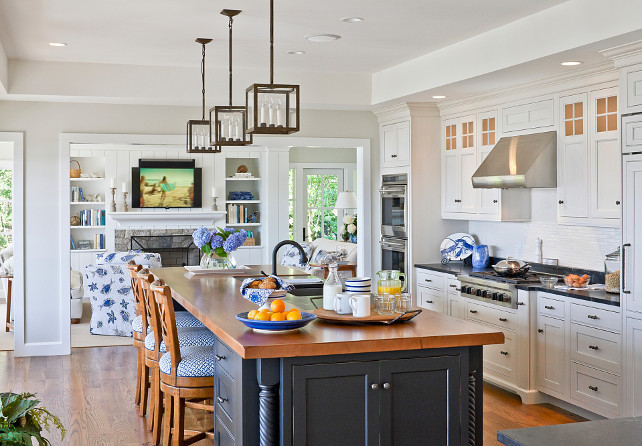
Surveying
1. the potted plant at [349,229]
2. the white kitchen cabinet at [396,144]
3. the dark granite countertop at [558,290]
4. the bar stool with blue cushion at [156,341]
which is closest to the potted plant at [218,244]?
the bar stool with blue cushion at [156,341]

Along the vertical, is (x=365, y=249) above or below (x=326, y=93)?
below

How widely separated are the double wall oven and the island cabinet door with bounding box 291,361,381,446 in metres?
4.31

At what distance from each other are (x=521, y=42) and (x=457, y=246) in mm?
2574

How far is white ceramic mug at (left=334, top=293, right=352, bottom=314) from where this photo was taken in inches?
139

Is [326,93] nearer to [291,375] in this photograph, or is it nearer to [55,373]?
[55,373]

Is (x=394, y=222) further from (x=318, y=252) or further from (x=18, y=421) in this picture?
(x=18, y=421)

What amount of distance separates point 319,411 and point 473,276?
3333mm

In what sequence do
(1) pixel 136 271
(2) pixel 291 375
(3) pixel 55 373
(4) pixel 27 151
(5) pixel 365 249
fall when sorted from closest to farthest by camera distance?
1. (2) pixel 291 375
2. (1) pixel 136 271
3. (3) pixel 55 373
4. (4) pixel 27 151
5. (5) pixel 365 249

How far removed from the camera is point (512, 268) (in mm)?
5891

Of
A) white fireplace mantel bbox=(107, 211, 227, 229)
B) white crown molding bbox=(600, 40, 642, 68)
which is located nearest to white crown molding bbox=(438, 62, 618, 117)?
white crown molding bbox=(600, 40, 642, 68)

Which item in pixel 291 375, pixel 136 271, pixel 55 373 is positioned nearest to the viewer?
pixel 291 375

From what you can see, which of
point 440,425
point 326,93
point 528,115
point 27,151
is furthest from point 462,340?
point 27,151

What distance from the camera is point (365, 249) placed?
809 cm

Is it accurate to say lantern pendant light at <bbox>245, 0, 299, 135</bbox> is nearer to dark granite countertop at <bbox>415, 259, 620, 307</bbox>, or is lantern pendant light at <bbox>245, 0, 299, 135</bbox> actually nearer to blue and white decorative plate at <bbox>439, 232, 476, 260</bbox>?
dark granite countertop at <bbox>415, 259, 620, 307</bbox>
